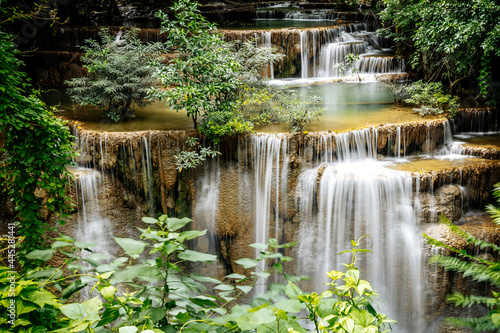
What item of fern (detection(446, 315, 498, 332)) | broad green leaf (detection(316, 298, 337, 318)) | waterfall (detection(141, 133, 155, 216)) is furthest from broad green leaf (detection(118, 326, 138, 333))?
waterfall (detection(141, 133, 155, 216))

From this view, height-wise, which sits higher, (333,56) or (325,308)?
(333,56)

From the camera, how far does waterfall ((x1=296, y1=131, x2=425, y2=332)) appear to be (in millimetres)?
7305

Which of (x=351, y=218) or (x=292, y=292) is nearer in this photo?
(x=292, y=292)

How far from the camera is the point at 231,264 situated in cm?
778

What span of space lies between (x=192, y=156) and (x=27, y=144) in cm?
273

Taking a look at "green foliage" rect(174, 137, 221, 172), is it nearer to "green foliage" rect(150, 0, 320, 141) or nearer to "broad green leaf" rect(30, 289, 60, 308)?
"green foliage" rect(150, 0, 320, 141)

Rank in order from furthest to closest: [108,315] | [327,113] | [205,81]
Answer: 1. [327,113]
2. [205,81]
3. [108,315]

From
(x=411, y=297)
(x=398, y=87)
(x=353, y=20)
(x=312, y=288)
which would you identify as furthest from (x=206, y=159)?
(x=353, y=20)

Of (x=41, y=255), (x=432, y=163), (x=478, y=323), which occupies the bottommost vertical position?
(x=478, y=323)

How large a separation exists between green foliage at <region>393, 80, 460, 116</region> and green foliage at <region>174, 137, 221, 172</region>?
5370 millimetres

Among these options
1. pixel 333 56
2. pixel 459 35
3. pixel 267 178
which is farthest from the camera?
pixel 333 56

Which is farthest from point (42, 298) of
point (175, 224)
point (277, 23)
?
point (277, 23)

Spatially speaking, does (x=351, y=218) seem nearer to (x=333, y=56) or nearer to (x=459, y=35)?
(x=459, y=35)

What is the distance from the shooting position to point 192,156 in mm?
7207
